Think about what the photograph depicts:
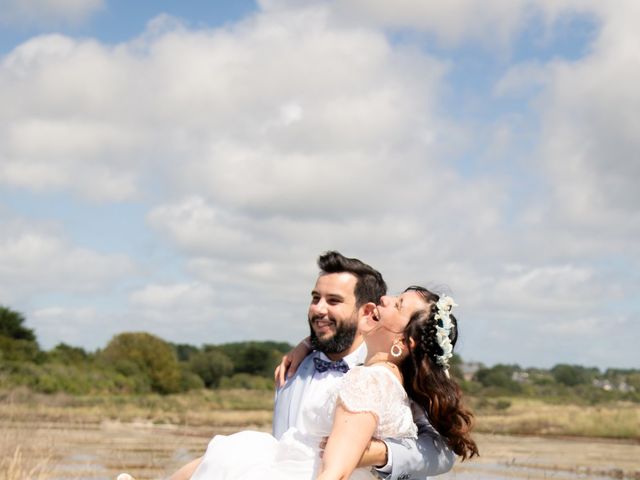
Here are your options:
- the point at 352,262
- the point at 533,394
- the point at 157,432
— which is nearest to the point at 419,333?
the point at 352,262

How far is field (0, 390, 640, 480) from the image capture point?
1193 cm

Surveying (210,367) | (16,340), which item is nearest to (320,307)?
(16,340)

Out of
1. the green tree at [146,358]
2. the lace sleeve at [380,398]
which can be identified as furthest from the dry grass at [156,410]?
the lace sleeve at [380,398]

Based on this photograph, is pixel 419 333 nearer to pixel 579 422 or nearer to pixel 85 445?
pixel 85 445

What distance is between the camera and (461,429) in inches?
158

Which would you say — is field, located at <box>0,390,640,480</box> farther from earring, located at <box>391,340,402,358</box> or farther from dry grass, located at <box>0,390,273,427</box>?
earring, located at <box>391,340,402,358</box>

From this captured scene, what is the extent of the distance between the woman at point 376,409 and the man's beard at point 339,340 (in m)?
0.93

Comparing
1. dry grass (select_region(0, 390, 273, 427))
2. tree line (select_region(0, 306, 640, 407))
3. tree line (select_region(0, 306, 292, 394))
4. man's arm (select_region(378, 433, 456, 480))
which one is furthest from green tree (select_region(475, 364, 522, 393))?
man's arm (select_region(378, 433, 456, 480))

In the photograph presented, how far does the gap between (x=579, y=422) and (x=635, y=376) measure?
68050mm

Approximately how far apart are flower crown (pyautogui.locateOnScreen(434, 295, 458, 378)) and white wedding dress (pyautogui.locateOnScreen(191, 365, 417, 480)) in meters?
0.28

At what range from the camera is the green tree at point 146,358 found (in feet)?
175

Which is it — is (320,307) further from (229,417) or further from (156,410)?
(156,410)

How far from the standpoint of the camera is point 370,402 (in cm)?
360

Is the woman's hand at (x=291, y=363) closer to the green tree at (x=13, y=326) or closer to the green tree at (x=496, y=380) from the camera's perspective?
the green tree at (x=13, y=326)
